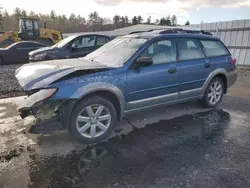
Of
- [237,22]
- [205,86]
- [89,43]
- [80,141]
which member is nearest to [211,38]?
[205,86]

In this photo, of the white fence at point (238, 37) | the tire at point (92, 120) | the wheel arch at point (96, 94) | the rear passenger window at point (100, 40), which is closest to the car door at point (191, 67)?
the wheel arch at point (96, 94)

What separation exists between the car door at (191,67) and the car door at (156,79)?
0.56 ft

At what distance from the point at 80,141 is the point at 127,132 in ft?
2.90

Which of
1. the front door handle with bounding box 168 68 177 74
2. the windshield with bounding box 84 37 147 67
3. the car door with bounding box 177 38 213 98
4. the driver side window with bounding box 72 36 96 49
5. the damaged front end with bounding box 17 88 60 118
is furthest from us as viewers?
the driver side window with bounding box 72 36 96 49

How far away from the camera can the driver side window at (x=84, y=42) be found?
29.5 ft

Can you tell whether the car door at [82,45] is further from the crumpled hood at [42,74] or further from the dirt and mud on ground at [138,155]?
the crumpled hood at [42,74]

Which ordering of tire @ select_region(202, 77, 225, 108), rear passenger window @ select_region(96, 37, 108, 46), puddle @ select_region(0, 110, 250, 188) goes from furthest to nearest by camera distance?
rear passenger window @ select_region(96, 37, 108, 46) → tire @ select_region(202, 77, 225, 108) → puddle @ select_region(0, 110, 250, 188)

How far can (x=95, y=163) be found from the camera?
287cm

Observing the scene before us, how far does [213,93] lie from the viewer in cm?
504

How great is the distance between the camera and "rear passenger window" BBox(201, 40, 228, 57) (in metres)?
4.75

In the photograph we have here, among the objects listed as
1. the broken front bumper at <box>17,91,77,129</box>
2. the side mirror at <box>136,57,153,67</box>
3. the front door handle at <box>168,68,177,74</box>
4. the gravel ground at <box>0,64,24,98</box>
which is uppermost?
the side mirror at <box>136,57,153,67</box>

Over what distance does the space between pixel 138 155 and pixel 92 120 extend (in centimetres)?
91

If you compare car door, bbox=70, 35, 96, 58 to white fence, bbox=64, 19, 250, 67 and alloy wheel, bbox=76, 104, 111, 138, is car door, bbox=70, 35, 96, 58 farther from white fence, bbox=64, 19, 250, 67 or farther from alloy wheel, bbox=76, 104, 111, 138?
white fence, bbox=64, 19, 250, 67

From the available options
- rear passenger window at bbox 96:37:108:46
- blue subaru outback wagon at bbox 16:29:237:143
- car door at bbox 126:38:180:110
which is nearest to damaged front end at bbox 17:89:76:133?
blue subaru outback wagon at bbox 16:29:237:143
